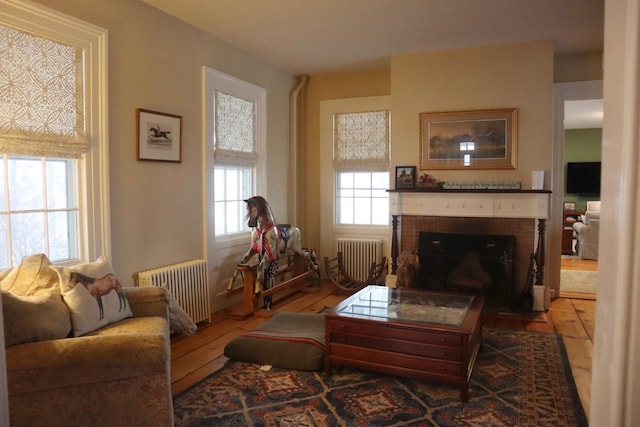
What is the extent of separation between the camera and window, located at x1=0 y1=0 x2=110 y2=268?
9.15 ft

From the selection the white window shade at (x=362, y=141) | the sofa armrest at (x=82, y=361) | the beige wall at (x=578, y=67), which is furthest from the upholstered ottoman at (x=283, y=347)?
the beige wall at (x=578, y=67)

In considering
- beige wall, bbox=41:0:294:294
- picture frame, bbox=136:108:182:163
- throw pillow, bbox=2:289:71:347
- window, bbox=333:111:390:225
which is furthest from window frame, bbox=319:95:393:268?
throw pillow, bbox=2:289:71:347

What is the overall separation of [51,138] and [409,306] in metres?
2.67

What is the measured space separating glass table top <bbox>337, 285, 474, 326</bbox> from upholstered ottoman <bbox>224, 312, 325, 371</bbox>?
1.15 feet

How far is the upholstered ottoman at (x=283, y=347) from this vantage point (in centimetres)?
315

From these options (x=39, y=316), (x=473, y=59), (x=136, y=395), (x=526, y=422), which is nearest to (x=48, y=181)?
(x=39, y=316)

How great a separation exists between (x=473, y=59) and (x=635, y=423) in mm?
4911

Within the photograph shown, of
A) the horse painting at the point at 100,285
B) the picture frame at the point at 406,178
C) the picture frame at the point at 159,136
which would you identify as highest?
the picture frame at the point at 159,136

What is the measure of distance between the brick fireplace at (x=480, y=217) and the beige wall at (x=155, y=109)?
2.23 metres

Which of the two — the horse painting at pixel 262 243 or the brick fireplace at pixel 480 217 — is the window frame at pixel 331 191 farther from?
the horse painting at pixel 262 243

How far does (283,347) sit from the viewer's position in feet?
10.6

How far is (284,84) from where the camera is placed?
579 centimetres

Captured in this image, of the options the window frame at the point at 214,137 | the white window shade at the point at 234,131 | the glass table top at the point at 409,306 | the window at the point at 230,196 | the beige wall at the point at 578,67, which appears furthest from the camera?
the beige wall at the point at 578,67

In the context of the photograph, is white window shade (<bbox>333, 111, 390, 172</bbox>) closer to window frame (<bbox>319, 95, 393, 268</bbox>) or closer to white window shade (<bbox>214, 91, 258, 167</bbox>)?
window frame (<bbox>319, 95, 393, 268</bbox>)
